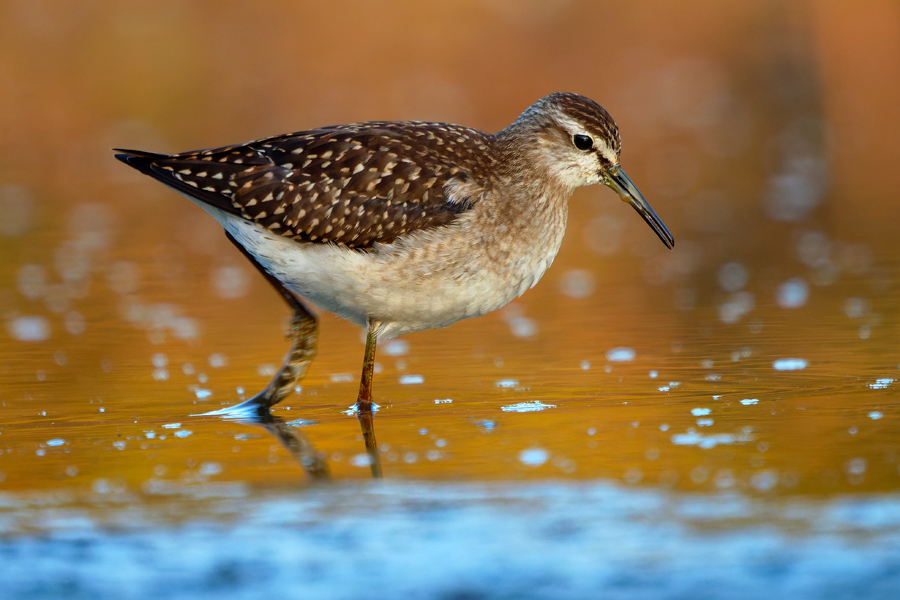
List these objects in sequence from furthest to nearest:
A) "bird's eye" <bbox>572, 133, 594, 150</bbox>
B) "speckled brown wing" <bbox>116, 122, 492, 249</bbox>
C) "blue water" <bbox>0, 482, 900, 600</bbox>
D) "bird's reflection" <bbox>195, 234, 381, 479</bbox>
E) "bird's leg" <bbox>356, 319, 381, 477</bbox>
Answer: "bird's eye" <bbox>572, 133, 594, 150</bbox> → "speckled brown wing" <bbox>116, 122, 492, 249</bbox> → "bird's leg" <bbox>356, 319, 381, 477</bbox> → "bird's reflection" <bbox>195, 234, 381, 479</bbox> → "blue water" <bbox>0, 482, 900, 600</bbox>

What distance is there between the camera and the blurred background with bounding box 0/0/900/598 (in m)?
4.93

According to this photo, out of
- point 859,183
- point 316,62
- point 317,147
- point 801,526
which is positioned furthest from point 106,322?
point 316,62

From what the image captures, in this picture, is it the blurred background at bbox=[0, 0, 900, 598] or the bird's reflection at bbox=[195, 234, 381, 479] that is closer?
the blurred background at bbox=[0, 0, 900, 598]

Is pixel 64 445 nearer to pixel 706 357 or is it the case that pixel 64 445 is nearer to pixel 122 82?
pixel 706 357

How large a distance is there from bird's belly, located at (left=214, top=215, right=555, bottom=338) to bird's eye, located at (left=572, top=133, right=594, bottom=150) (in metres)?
0.70

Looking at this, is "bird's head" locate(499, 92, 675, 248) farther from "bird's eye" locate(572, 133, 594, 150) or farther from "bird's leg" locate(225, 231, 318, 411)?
"bird's leg" locate(225, 231, 318, 411)

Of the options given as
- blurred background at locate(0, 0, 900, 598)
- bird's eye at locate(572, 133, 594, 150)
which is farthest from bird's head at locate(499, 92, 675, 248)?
blurred background at locate(0, 0, 900, 598)

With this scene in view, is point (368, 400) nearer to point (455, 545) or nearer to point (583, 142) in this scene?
point (583, 142)

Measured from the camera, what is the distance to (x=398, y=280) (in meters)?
6.68

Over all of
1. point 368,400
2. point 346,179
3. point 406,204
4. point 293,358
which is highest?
point 346,179

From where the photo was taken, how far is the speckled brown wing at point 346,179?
679 centimetres

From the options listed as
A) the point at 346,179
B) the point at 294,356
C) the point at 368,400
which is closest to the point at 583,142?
the point at 346,179

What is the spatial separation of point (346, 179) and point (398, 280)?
67cm

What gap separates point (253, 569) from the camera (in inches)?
162
